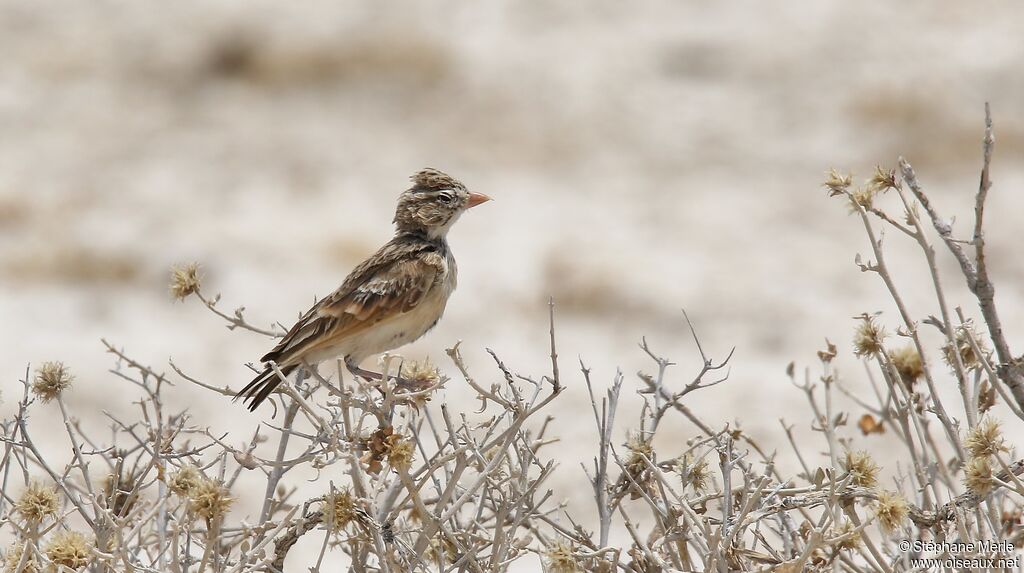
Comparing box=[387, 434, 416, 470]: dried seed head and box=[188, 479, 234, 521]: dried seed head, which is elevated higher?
box=[387, 434, 416, 470]: dried seed head

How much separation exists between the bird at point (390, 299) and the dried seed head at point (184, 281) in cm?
→ 44

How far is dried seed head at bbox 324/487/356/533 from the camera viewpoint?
354 centimetres

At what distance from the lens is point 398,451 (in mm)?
3402

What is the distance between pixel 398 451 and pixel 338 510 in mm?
291

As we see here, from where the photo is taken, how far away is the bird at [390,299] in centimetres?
509

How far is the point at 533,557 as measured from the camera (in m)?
9.59

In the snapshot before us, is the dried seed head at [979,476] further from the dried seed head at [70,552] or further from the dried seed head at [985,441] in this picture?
the dried seed head at [70,552]

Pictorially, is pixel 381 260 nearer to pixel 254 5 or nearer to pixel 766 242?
pixel 766 242

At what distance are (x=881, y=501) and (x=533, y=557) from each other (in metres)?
6.35

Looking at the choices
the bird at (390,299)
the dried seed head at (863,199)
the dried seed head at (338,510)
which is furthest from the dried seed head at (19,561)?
the dried seed head at (863,199)

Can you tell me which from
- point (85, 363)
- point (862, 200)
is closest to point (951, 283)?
point (85, 363)

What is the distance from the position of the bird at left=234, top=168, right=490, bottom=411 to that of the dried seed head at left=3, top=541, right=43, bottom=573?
1127 millimetres

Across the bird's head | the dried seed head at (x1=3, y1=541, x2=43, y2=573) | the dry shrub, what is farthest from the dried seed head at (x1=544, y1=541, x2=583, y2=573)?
the bird's head

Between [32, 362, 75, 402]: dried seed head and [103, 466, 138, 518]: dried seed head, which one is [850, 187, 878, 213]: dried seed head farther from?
[32, 362, 75, 402]: dried seed head
